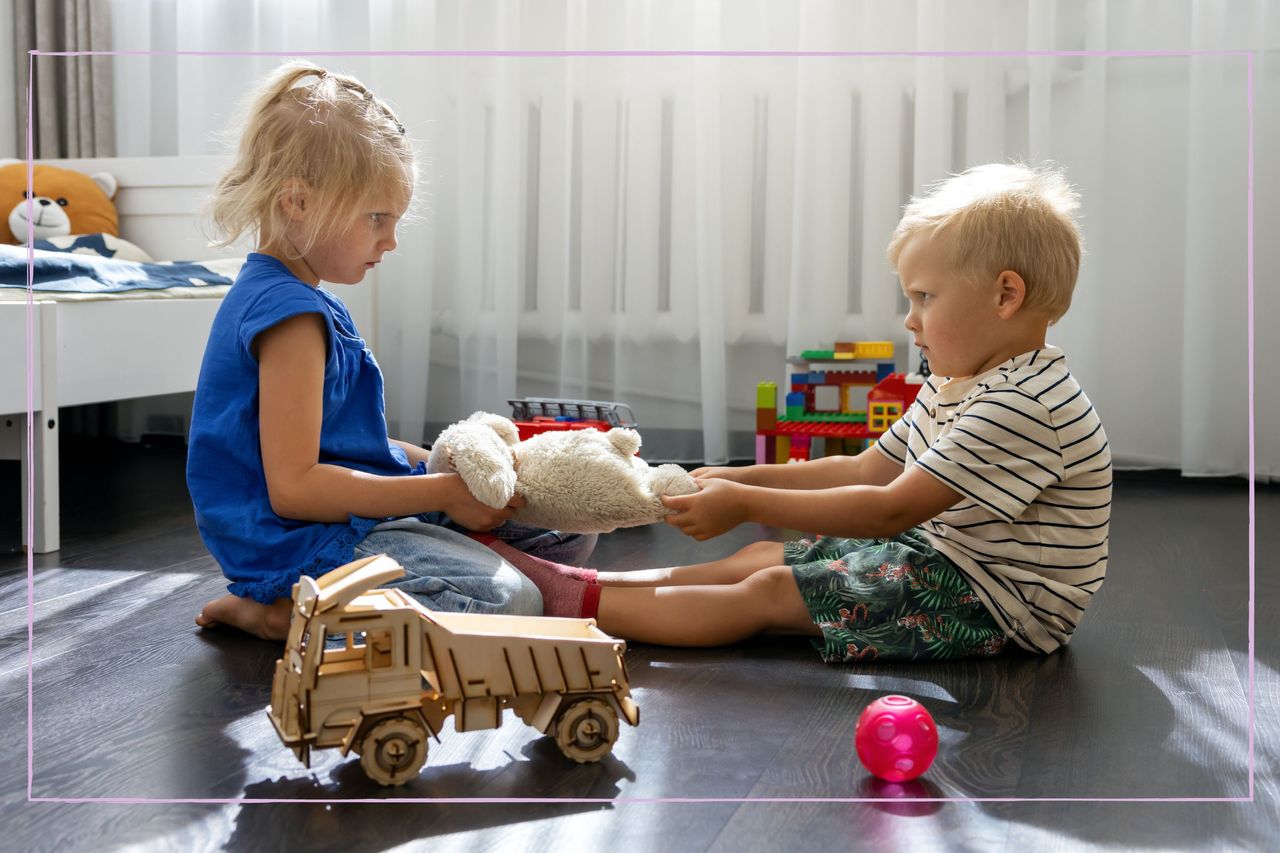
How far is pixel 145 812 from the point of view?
72 cm

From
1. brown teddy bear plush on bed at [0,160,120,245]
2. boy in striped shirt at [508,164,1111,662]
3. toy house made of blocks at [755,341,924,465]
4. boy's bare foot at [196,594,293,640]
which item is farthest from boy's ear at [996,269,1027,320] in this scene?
brown teddy bear plush on bed at [0,160,120,245]

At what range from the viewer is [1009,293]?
3.38 ft

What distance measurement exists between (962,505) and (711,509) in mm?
245

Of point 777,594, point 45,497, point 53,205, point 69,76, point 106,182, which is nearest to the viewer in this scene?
point 777,594

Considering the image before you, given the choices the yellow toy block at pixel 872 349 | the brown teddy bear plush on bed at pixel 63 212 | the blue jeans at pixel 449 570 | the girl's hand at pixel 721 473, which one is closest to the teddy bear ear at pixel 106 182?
the brown teddy bear plush on bed at pixel 63 212

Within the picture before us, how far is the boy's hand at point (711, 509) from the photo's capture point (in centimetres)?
96

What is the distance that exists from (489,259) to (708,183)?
0.47m

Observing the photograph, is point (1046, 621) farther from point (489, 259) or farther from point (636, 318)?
point (489, 259)

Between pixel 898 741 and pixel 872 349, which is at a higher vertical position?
pixel 872 349

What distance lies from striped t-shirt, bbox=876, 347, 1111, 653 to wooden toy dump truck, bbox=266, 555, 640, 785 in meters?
0.37

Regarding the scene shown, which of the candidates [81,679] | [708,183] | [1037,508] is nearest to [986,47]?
[708,183]

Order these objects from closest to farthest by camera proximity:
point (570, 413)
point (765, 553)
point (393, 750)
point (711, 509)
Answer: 1. point (393, 750)
2. point (711, 509)
3. point (765, 553)
4. point (570, 413)

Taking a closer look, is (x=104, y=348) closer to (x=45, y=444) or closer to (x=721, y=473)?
(x=45, y=444)

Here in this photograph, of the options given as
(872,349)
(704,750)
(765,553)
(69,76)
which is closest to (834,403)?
(872,349)
